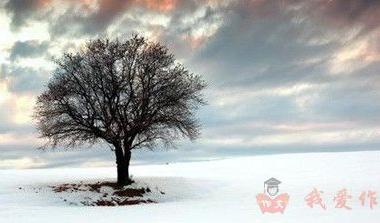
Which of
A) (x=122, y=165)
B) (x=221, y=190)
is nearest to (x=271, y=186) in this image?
(x=221, y=190)

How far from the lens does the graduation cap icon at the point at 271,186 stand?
152ft

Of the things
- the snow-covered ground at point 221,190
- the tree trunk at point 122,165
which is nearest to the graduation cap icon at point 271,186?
the snow-covered ground at point 221,190

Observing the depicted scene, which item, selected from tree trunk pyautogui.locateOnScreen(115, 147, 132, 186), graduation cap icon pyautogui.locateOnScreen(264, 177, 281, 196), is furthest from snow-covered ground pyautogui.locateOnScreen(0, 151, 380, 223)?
tree trunk pyautogui.locateOnScreen(115, 147, 132, 186)

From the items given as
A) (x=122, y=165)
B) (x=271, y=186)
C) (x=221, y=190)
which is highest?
(x=122, y=165)

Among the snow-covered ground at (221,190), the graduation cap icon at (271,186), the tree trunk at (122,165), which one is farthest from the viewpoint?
the graduation cap icon at (271,186)

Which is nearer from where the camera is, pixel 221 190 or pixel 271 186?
pixel 221 190

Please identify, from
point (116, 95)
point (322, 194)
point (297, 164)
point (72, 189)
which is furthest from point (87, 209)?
point (297, 164)

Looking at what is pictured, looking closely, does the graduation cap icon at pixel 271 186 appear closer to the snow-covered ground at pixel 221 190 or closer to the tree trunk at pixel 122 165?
the snow-covered ground at pixel 221 190

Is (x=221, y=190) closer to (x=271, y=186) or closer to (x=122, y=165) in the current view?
(x=271, y=186)

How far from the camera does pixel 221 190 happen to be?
46688 millimetres

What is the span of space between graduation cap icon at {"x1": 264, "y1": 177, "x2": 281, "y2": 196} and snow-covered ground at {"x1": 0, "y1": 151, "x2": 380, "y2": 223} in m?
0.58

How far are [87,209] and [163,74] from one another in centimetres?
1392

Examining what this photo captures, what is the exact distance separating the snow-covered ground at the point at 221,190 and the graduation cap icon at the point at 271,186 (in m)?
0.58

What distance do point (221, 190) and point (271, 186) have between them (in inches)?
195
